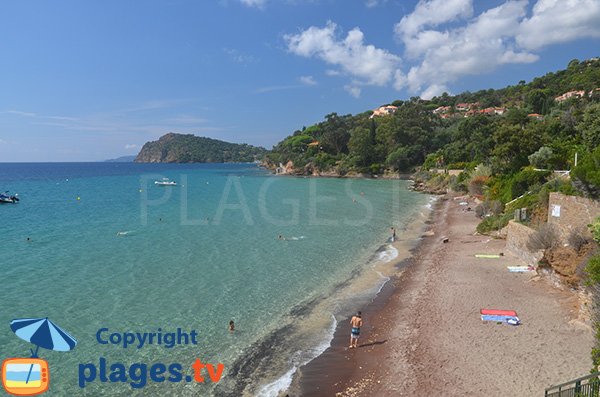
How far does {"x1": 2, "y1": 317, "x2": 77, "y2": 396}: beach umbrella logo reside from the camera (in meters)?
10.8

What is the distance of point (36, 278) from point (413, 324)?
1885 centimetres

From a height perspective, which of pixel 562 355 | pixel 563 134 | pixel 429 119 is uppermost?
pixel 429 119

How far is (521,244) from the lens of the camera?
2181 centimetres

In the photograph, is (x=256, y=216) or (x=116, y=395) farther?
(x=256, y=216)

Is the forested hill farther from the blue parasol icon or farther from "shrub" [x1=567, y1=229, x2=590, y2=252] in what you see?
the blue parasol icon

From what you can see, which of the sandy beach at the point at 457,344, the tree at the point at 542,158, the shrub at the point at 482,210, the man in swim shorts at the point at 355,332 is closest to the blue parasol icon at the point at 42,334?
the sandy beach at the point at 457,344

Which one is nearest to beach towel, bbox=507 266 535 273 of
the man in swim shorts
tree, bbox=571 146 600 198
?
tree, bbox=571 146 600 198

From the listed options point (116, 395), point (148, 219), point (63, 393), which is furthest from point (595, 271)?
point (148, 219)

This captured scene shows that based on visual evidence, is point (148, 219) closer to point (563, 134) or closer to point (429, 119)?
point (563, 134)

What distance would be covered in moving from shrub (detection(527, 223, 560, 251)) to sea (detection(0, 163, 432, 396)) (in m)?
7.30

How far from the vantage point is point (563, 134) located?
47219 mm

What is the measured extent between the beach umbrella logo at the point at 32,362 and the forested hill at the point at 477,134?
112 feet

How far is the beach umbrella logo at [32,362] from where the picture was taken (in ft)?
35.3

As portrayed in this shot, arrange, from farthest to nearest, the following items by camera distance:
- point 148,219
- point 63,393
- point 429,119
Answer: point 429,119 < point 148,219 < point 63,393
